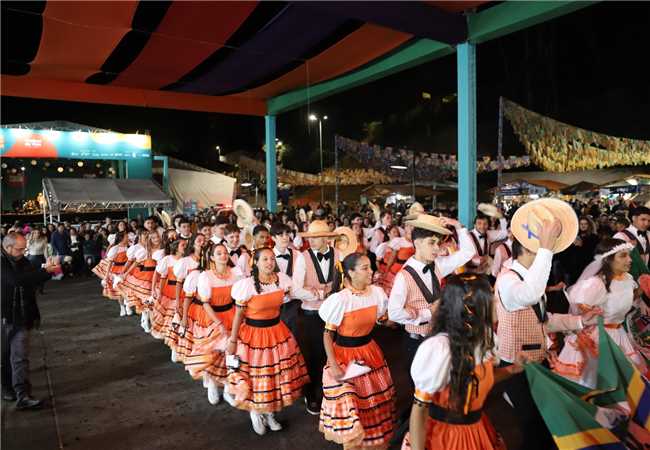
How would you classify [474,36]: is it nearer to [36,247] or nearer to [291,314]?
[291,314]

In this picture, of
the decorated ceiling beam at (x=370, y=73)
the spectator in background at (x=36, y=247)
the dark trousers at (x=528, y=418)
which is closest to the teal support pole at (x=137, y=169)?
the spectator in background at (x=36, y=247)

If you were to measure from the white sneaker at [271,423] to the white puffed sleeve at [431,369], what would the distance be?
79.2 inches

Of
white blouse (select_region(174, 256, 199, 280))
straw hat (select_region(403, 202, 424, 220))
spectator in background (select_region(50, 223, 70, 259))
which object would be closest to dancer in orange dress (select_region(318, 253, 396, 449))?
straw hat (select_region(403, 202, 424, 220))

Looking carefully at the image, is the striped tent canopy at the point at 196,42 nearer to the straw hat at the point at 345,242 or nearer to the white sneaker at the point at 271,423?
the straw hat at the point at 345,242

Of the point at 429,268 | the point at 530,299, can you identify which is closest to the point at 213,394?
the point at 429,268

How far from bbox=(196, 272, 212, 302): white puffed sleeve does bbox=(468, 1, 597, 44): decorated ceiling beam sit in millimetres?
5223

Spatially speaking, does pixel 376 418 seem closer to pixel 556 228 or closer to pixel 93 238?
pixel 556 228

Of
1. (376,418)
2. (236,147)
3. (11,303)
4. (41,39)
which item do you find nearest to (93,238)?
(41,39)

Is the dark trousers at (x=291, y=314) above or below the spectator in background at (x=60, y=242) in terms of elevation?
below

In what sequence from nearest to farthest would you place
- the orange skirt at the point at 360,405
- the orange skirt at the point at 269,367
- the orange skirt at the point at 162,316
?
the orange skirt at the point at 360,405
the orange skirt at the point at 269,367
the orange skirt at the point at 162,316

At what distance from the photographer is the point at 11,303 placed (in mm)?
4074

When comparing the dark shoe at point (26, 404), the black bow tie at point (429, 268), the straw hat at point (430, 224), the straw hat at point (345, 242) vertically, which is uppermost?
the straw hat at point (430, 224)

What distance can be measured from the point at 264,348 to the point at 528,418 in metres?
1.94

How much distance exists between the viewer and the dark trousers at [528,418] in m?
2.31
